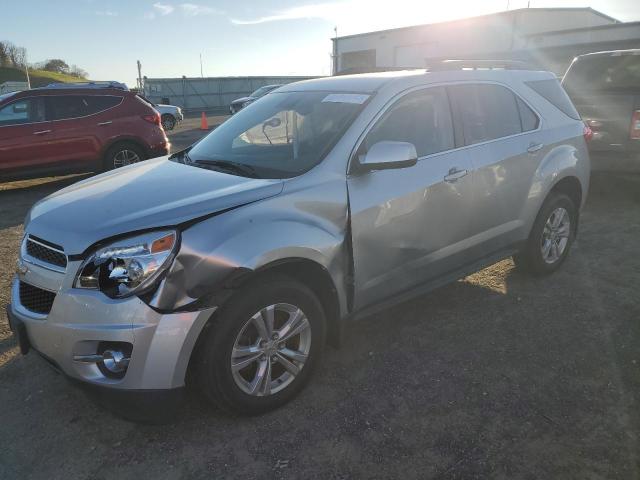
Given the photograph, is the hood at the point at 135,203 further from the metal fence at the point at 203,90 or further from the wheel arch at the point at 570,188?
the metal fence at the point at 203,90

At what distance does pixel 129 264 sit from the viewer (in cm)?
227

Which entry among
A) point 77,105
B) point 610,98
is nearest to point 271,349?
point 610,98

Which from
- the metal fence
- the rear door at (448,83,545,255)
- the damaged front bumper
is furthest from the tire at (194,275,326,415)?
the metal fence

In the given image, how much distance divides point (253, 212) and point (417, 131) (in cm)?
141

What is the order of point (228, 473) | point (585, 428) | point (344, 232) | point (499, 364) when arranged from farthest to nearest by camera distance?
point (499, 364)
point (344, 232)
point (585, 428)
point (228, 473)

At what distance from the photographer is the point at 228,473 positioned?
7.75ft

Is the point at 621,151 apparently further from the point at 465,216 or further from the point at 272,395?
the point at 272,395

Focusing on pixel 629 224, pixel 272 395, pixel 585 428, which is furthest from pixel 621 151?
pixel 272 395

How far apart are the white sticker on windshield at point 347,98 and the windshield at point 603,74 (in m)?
4.96

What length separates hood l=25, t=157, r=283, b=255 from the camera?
7.80 feet

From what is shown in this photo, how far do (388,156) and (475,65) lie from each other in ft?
5.95

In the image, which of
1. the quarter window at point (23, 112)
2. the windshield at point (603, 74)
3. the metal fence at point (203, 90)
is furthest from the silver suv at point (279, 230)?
the metal fence at point (203, 90)

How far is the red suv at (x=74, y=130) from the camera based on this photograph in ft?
27.1

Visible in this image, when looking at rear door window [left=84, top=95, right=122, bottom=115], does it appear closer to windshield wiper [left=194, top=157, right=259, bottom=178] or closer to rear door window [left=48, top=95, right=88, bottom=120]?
rear door window [left=48, top=95, right=88, bottom=120]
